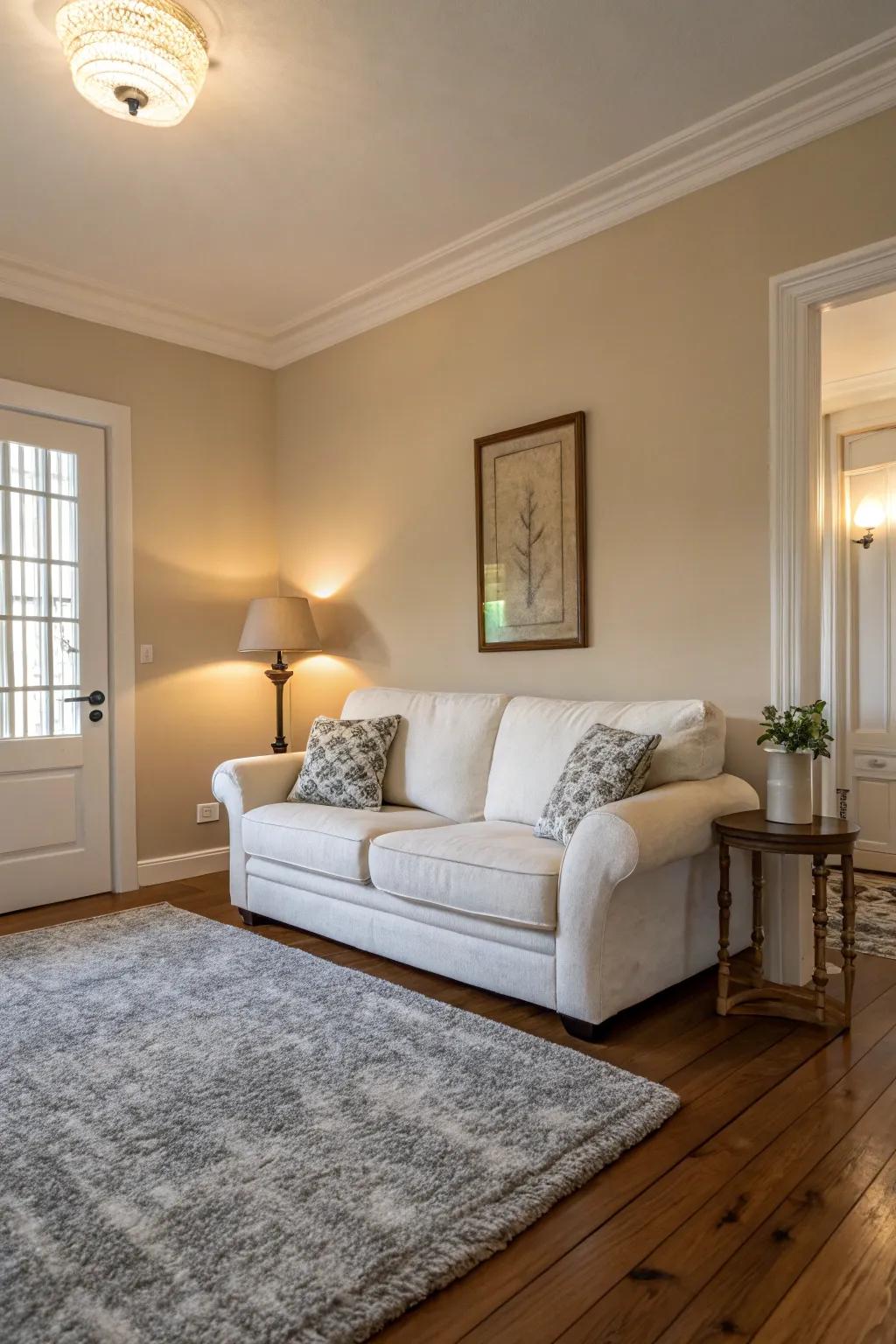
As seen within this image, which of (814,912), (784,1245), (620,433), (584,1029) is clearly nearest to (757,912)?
(814,912)

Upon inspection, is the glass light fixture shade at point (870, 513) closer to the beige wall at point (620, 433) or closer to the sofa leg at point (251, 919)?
the beige wall at point (620, 433)

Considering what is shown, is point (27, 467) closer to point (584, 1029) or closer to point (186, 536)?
point (186, 536)

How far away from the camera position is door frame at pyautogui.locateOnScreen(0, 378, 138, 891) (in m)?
4.39

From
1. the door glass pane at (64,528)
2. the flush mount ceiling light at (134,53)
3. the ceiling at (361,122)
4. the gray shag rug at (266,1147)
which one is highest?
the ceiling at (361,122)

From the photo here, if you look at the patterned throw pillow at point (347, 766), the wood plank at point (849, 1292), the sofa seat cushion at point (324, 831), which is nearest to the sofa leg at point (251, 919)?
the sofa seat cushion at point (324, 831)

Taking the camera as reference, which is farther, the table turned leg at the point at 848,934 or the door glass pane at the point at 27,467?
the door glass pane at the point at 27,467

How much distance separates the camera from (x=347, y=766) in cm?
374

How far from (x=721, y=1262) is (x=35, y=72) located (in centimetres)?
358

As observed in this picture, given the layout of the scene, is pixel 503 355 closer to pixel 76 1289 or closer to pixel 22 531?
pixel 22 531

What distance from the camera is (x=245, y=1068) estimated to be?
92.1 inches

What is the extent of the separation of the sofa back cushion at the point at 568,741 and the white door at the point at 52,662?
6.84 feet

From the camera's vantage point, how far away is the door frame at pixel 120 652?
439cm

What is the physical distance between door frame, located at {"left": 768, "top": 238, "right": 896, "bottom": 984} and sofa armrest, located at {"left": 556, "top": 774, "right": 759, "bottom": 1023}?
0.69 meters

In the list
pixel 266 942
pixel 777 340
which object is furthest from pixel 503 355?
pixel 266 942
